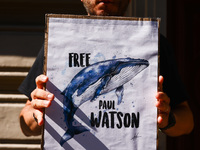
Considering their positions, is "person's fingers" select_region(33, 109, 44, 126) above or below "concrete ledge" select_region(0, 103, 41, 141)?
above

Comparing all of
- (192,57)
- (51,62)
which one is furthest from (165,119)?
(192,57)

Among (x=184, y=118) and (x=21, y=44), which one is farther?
(x=21, y=44)

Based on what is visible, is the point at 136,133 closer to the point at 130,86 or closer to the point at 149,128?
the point at 149,128

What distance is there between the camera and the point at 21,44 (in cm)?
224

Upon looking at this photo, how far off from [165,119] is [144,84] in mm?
166

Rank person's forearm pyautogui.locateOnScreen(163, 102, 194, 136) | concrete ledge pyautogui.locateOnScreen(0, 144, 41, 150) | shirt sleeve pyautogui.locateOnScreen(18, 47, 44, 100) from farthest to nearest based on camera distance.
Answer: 1. concrete ledge pyautogui.locateOnScreen(0, 144, 41, 150)
2. shirt sleeve pyautogui.locateOnScreen(18, 47, 44, 100)
3. person's forearm pyautogui.locateOnScreen(163, 102, 194, 136)

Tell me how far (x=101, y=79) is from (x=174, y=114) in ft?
1.38

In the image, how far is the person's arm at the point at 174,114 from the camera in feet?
3.27

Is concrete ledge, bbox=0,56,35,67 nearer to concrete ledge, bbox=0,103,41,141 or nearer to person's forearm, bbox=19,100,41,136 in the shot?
concrete ledge, bbox=0,103,41,141

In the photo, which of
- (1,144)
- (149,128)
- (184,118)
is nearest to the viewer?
(149,128)

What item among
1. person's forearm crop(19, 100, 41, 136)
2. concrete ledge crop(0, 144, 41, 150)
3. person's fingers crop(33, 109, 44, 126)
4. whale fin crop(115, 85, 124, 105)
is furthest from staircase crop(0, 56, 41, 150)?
whale fin crop(115, 85, 124, 105)

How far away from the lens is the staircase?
7.19 feet

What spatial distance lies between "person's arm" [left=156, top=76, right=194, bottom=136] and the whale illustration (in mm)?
126

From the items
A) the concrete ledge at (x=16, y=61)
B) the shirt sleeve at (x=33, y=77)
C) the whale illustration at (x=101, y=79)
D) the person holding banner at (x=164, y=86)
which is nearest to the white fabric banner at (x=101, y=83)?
the whale illustration at (x=101, y=79)
